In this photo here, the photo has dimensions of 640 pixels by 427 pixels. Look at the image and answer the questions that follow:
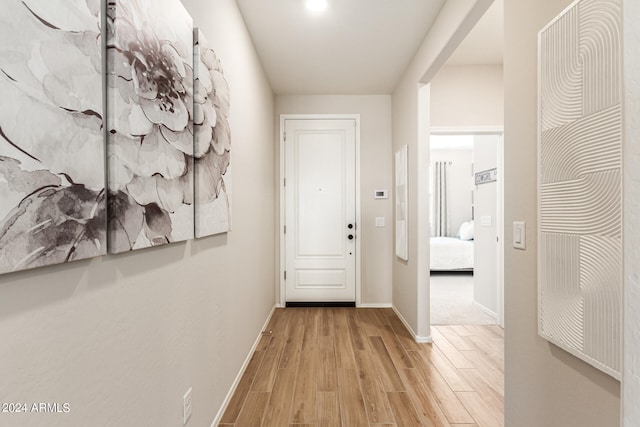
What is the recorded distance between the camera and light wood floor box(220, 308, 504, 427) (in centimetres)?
187

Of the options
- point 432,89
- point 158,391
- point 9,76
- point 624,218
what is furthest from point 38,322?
point 432,89

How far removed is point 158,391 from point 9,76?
1.08 metres

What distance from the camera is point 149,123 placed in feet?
3.49

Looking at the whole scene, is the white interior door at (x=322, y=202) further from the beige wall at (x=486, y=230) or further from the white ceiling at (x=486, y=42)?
the beige wall at (x=486, y=230)

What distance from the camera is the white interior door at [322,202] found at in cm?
413

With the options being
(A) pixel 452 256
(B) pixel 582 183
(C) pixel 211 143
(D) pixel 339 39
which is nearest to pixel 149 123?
(C) pixel 211 143

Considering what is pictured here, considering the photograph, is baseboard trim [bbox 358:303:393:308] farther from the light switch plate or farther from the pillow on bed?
the pillow on bed

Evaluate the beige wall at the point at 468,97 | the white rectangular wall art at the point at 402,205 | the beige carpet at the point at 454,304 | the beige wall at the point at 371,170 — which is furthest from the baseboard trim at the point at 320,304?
the beige wall at the point at 468,97

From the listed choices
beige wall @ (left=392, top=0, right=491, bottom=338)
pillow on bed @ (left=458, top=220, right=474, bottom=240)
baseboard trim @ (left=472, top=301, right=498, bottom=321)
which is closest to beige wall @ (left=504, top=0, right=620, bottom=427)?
beige wall @ (left=392, top=0, right=491, bottom=338)

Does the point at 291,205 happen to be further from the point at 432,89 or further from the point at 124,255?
the point at 124,255

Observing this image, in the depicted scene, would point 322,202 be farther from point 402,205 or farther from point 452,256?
point 452,256

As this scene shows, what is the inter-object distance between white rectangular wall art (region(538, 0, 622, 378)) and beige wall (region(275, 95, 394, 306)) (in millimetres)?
2865

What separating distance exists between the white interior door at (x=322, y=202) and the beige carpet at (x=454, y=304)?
111 centimetres

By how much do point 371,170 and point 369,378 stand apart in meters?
2.55
